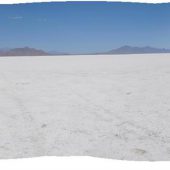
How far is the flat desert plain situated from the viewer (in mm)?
1383

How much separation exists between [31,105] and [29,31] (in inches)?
13.5

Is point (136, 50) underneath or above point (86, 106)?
above

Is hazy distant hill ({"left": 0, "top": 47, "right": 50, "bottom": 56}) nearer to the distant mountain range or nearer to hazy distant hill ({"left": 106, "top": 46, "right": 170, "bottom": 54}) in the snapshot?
the distant mountain range

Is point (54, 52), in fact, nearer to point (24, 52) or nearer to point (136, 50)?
point (24, 52)

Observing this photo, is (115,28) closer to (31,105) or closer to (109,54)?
(109,54)

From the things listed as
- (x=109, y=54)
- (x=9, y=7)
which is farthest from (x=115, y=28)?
(x=9, y=7)

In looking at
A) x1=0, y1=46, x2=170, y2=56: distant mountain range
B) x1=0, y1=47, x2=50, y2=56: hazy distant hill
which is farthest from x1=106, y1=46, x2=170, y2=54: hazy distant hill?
x1=0, y1=47, x2=50, y2=56: hazy distant hill

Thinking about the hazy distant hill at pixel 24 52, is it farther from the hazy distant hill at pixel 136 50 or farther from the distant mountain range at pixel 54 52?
the hazy distant hill at pixel 136 50

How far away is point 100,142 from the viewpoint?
1388 millimetres

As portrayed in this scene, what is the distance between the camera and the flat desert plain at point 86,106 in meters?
1.38

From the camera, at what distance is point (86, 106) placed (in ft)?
4.87

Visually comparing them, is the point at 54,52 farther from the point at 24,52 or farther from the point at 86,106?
the point at 86,106

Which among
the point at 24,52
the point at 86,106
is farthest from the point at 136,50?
the point at 24,52

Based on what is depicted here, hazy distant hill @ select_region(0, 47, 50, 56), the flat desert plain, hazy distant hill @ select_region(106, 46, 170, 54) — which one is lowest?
the flat desert plain
